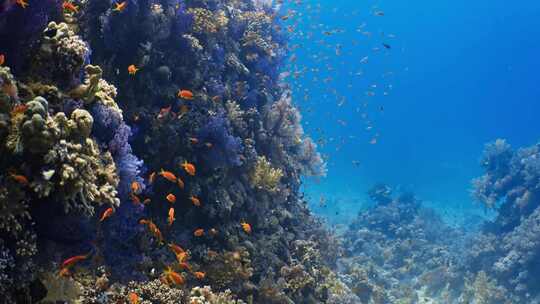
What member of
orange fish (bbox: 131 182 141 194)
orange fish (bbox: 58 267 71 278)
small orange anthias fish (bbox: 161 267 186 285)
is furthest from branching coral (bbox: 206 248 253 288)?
orange fish (bbox: 58 267 71 278)

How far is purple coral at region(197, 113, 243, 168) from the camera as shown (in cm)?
817

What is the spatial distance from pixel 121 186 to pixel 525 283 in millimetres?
16330

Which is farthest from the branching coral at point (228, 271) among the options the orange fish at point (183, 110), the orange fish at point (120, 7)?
the orange fish at point (120, 7)

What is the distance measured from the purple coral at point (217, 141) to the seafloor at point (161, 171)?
2cm

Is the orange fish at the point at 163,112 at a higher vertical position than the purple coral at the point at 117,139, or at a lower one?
higher

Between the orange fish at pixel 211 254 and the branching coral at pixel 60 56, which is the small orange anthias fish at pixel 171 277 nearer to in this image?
the orange fish at pixel 211 254

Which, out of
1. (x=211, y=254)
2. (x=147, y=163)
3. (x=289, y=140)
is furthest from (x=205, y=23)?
(x=211, y=254)

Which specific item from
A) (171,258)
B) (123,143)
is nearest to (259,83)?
(171,258)

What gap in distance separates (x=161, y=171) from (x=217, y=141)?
145 centimetres

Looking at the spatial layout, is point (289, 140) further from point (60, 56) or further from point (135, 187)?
point (60, 56)

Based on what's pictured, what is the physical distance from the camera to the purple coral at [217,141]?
817cm

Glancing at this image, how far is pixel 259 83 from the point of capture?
1298 centimetres

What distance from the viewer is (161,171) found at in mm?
7156

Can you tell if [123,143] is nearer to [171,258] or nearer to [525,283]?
[171,258]
